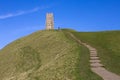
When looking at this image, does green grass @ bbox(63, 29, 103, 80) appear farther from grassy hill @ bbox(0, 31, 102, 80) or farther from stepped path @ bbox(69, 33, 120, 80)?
stepped path @ bbox(69, 33, 120, 80)

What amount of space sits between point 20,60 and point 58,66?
2574cm

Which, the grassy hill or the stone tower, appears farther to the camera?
the stone tower

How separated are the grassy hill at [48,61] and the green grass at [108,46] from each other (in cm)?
315

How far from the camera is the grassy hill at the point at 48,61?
137ft

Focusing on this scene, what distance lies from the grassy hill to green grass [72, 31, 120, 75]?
3.15 m

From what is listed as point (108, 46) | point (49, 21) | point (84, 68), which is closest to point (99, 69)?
point (84, 68)

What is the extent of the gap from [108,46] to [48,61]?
42.7 feet

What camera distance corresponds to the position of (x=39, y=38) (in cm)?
8775

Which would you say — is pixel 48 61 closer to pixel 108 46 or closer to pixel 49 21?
pixel 108 46

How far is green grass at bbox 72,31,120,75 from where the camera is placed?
1832 inches

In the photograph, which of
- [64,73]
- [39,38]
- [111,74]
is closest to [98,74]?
[111,74]

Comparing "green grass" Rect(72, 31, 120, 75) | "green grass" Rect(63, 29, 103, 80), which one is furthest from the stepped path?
"green grass" Rect(72, 31, 120, 75)

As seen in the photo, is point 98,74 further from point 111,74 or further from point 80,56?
point 80,56

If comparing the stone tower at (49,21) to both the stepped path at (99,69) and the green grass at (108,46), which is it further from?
the stepped path at (99,69)
